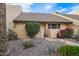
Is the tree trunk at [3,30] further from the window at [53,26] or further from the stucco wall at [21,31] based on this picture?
the window at [53,26]

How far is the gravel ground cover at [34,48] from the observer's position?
6809mm

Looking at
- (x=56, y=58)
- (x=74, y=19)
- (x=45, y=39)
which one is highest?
(x=74, y=19)

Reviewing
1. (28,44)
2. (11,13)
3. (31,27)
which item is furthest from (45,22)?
(11,13)

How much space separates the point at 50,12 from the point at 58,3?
27cm

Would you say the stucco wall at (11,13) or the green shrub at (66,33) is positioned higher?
the stucco wall at (11,13)

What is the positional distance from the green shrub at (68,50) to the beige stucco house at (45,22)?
343 millimetres

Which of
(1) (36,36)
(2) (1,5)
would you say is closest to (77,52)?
(1) (36,36)

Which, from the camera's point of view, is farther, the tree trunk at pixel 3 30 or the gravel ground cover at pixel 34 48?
the gravel ground cover at pixel 34 48

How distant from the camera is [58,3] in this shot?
6.76 m

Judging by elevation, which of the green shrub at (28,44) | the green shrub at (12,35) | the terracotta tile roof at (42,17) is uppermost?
the terracotta tile roof at (42,17)

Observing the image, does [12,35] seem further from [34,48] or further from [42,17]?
[42,17]

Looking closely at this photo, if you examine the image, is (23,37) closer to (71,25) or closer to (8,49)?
(8,49)

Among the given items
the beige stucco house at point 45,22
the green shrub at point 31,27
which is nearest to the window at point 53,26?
the beige stucco house at point 45,22

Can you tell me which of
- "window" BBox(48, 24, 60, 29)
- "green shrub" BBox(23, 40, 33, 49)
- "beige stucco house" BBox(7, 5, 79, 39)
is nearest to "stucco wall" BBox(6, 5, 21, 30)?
"beige stucco house" BBox(7, 5, 79, 39)
